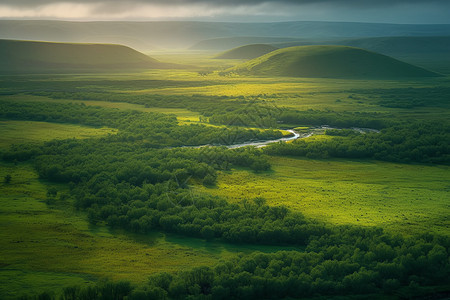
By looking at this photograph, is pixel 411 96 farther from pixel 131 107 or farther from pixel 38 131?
pixel 38 131

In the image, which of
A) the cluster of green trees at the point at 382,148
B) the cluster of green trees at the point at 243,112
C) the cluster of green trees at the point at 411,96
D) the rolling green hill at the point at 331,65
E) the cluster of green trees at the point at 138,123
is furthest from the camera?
the rolling green hill at the point at 331,65

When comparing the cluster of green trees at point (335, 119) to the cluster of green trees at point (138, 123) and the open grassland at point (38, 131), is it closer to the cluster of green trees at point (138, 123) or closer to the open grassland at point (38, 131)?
the cluster of green trees at point (138, 123)

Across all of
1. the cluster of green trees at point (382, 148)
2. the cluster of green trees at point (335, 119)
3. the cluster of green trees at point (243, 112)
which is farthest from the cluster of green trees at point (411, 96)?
the cluster of green trees at point (382, 148)

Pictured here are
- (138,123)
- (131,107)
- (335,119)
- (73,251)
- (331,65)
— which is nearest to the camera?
(73,251)

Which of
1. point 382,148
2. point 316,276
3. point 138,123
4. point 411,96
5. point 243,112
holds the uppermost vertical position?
point 411,96

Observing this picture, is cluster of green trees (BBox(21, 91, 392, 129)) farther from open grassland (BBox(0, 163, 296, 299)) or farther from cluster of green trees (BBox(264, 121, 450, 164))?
open grassland (BBox(0, 163, 296, 299))

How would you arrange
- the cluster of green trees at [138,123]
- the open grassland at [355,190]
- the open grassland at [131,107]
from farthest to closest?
1. the open grassland at [131,107]
2. the cluster of green trees at [138,123]
3. the open grassland at [355,190]

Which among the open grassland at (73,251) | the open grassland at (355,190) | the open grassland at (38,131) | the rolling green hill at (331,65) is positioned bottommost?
the open grassland at (73,251)

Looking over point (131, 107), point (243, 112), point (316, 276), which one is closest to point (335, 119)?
point (243, 112)
